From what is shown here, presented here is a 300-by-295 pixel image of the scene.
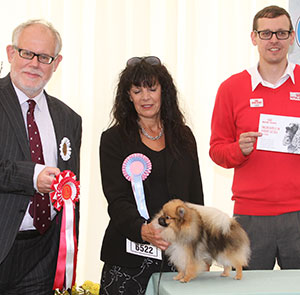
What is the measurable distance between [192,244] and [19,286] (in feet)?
2.67

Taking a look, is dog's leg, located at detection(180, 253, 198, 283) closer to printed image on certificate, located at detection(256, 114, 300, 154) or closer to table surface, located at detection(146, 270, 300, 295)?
table surface, located at detection(146, 270, 300, 295)

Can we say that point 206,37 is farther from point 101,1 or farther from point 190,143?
point 190,143

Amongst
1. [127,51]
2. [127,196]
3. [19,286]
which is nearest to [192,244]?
[127,196]

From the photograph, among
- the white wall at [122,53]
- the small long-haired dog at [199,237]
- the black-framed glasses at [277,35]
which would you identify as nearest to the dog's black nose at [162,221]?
the small long-haired dog at [199,237]

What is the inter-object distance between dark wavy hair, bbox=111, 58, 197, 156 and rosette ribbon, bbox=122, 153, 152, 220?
0.41 feet

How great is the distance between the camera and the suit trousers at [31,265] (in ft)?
6.20

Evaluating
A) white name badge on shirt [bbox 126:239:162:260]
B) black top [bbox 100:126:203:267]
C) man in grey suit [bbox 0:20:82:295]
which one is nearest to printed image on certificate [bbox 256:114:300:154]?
black top [bbox 100:126:203:267]

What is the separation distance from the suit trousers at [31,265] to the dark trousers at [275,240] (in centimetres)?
99

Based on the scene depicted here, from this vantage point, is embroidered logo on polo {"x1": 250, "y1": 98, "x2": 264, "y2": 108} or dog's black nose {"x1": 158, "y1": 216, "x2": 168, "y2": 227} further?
embroidered logo on polo {"x1": 250, "y1": 98, "x2": 264, "y2": 108}

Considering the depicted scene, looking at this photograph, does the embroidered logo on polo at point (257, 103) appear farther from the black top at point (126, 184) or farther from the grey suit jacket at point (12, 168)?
the grey suit jacket at point (12, 168)

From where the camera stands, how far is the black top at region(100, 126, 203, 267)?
1973mm

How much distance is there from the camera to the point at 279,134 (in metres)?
2.27

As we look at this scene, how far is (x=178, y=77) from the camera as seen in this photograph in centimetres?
383

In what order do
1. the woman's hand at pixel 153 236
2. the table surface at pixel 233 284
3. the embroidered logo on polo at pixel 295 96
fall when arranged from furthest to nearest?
the embroidered logo on polo at pixel 295 96 < the woman's hand at pixel 153 236 < the table surface at pixel 233 284
